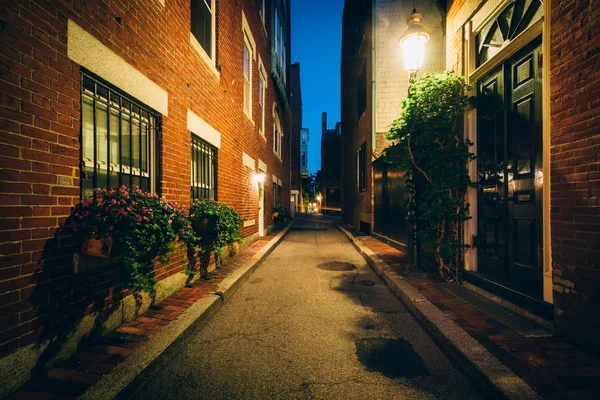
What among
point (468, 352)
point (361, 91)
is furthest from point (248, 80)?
point (468, 352)

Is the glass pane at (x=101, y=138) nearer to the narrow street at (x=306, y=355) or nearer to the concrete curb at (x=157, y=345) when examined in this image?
the concrete curb at (x=157, y=345)

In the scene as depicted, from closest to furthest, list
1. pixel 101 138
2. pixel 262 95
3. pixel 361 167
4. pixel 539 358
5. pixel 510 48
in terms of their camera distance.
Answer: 1. pixel 539 358
2. pixel 101 138
3. pixel 510 48
4. pixel 262 95
5. pixel 361 167

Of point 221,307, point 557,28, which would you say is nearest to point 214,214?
point 221,307

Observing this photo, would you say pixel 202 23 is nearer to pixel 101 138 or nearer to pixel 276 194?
pixel 101 138

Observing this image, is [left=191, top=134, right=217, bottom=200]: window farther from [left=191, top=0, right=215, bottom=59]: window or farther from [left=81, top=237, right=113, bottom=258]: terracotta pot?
[left=81, top=237, right=113, bottom=258]: terracotta pot

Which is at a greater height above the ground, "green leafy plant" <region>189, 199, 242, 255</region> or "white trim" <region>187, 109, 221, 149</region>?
"white trim" <region>187, 109, 221, 149</region>

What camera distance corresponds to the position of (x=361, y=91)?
12836 millimetres

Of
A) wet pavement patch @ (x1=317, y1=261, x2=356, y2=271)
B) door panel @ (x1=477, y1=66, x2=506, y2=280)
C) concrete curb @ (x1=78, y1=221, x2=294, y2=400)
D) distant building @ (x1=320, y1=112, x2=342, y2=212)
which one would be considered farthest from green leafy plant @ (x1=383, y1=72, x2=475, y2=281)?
distant building @ (x1=320, y1=112, x2=342, y2=212)

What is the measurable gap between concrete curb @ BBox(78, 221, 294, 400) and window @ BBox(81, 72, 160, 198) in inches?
64.5

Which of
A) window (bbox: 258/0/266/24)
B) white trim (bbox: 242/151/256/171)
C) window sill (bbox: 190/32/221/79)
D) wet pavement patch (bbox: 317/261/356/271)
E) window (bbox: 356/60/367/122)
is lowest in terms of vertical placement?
wet pavement patch (bbox: 317/261/356/271)

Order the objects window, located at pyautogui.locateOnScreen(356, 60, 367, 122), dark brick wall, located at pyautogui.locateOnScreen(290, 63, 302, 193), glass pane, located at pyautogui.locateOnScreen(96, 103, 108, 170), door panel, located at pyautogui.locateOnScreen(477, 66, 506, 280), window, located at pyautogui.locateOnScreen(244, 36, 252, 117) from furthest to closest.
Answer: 1. dark brick wall, located at pyautogui.locateOnScreen(290, 63, 302, 193)
2. window, located at pyautogui.locateOnScreen(356, 60, 367, 122)
3. window, located at pyautogui.locateOnScreen(244, 36, 252, 117)
4. door panel, located at pyautogui.locateOnScreen(477, 66, 506, 280)
5. glass pane, located at pyautogui.locateOnScreen(96, 103, 108, 170)

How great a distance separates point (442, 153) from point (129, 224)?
180 inches

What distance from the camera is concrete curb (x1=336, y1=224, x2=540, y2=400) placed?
2.08 metres

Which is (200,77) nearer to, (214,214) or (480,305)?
(214,214)
